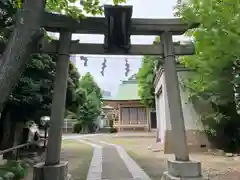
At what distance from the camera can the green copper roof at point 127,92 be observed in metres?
30.4

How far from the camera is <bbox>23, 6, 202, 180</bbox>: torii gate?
540cm

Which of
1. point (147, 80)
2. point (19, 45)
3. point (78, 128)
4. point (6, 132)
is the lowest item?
point (78, 128)

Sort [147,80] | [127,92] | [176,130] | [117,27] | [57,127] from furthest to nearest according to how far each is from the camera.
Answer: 1. [127,92]
2. [147,80]
3. [117,27]
4. [176,130]
5. [57,127]

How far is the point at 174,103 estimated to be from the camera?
5.80 metres

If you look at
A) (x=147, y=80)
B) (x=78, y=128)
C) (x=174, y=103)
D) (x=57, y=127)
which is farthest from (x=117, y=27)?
(x=78, y=128)

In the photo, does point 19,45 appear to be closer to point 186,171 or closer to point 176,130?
point 176,130

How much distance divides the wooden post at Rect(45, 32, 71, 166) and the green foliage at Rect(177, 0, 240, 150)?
309cm

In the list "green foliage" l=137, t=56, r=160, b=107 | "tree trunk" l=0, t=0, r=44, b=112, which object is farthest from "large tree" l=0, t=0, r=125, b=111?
"green foliage" l=137, t=56, r=160, b=107

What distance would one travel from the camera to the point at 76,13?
5.07 metres

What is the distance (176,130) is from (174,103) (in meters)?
0.66

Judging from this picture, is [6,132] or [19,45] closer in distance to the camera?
[19,45]

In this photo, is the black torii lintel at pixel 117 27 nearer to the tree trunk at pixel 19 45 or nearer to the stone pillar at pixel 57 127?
the stone pillar at pixel 57 127

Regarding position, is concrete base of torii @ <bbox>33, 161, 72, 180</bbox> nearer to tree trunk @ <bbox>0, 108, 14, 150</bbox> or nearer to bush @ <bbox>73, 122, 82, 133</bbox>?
tree trunk @ <bbox>0, 108, 14, 150</bbox>

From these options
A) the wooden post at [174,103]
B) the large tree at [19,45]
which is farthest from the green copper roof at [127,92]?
the large tree at [19,45]
